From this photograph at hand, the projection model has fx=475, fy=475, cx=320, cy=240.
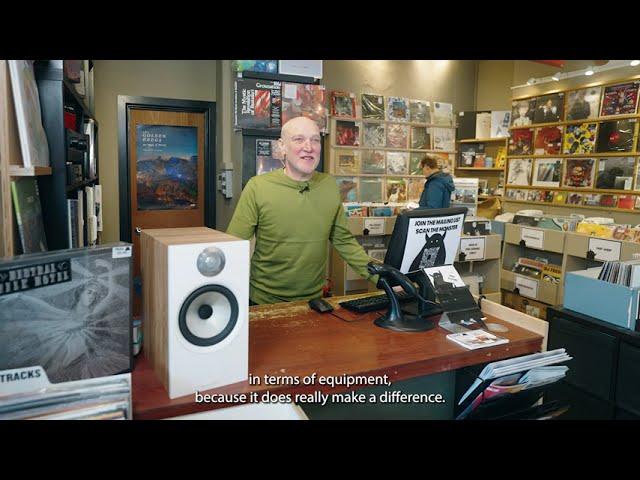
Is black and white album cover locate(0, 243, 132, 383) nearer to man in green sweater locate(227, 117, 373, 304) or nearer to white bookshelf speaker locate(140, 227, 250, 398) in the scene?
white bookshelf speaker locate(140, 227, 250, 398)

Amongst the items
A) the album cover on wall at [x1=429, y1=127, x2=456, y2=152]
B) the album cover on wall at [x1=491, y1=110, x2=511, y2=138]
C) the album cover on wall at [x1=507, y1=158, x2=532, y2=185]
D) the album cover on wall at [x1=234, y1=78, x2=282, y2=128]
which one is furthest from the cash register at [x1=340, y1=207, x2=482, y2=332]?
the album cover on wall at [x1=491, y1=110, x2=511, y2=138]

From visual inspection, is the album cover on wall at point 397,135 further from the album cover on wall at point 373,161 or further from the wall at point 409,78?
the wall at point 409,78

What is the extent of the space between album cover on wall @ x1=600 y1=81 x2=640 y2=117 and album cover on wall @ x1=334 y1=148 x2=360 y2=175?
103 inches

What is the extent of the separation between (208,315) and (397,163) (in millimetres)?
5139

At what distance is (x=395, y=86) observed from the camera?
6.25 metres

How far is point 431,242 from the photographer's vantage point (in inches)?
74.8

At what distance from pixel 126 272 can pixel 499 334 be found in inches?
51.3

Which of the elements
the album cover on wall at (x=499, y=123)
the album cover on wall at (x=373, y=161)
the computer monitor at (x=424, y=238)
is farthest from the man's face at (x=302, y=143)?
the album cover on wall at (x=499, y=123)

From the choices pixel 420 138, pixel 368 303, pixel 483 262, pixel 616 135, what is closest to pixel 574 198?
pixel 616 135

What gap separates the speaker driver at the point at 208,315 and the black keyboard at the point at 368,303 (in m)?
0.79

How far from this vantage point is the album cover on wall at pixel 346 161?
221 inches

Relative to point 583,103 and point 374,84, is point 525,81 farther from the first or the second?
point 374,84

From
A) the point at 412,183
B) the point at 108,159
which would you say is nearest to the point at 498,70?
the point at 412,183

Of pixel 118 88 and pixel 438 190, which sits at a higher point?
pixel 118 88
